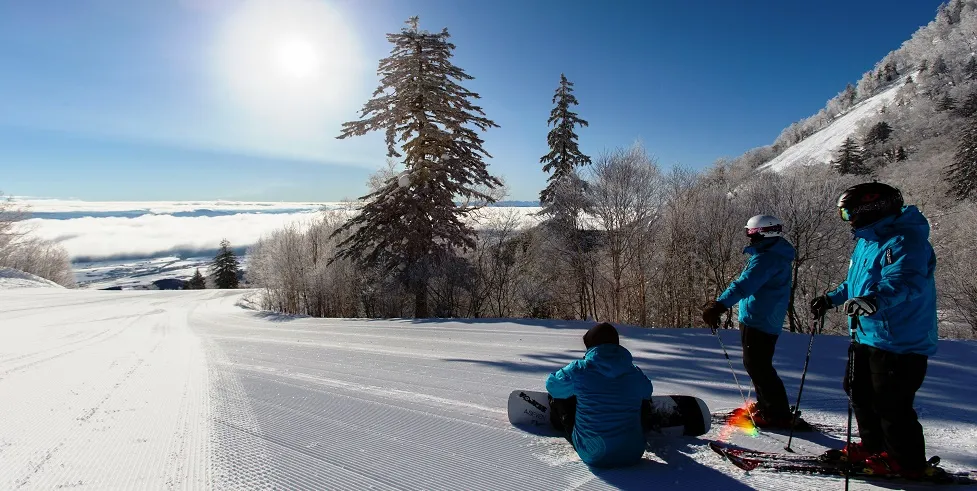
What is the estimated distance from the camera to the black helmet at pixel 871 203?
2533 millimetres

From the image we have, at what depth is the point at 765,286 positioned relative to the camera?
3566mm

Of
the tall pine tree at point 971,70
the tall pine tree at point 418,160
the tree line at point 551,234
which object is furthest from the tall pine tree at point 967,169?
the tall pine tree at point 971,70

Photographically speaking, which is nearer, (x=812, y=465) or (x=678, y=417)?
(x=812, y=465)

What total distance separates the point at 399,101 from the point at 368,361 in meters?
11.8

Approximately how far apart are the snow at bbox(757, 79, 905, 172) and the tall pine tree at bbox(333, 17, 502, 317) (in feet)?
321

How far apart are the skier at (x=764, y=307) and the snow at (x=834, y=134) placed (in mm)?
106557

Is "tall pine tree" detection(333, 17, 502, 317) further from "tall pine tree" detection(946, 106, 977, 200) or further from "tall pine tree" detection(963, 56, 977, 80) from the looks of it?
"tall pine tree" detection(963, 56, 977, 80)

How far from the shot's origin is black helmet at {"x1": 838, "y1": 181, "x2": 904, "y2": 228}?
2.53m

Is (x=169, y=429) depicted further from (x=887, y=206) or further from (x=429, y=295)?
(x=429, y=295)

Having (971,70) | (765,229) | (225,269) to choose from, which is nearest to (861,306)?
(765,229)

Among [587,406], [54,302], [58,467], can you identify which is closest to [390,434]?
[587,406]

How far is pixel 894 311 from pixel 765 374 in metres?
1.24

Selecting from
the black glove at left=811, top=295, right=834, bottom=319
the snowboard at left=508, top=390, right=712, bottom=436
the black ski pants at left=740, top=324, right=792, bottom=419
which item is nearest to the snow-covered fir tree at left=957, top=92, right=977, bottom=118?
the black ski pants at left=740, top=324, right=792, bottom=419

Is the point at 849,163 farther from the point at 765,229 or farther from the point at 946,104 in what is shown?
the point at 765,229
